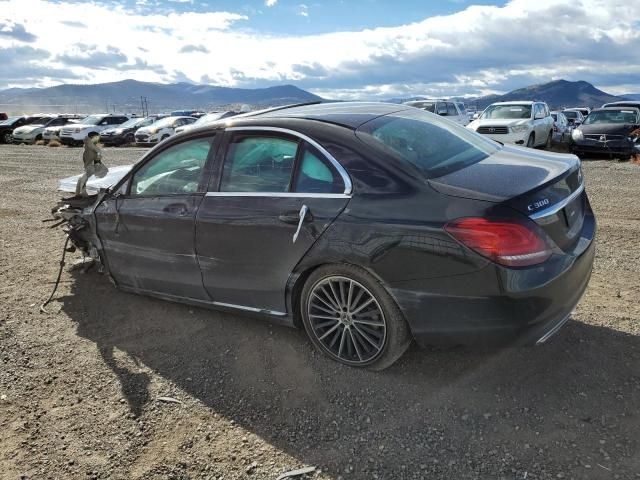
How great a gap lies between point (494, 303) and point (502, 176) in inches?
30.9

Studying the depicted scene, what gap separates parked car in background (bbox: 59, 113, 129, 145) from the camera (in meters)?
25.3

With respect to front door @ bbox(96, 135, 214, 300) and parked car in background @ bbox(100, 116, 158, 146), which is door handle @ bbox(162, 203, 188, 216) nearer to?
front door @ bbox(96, 135, 214, 300)

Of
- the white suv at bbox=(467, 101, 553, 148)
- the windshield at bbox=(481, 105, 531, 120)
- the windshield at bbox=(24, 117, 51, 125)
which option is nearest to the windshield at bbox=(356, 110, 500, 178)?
the white suv at bbox=(467, 101, 553, 148)

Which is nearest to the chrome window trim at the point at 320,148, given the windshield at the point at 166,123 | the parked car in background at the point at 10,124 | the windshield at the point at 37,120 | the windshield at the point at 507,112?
the windshield at the point at 507,112

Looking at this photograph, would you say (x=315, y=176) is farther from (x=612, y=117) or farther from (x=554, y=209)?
(x=612, y=117)

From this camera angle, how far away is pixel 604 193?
28.2ft

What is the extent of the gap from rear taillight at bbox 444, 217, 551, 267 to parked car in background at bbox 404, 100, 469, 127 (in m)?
17.8

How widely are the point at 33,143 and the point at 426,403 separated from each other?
101 feet

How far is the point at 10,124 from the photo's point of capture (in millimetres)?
29938

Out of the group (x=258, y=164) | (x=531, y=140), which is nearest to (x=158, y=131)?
(x=531, y=140)

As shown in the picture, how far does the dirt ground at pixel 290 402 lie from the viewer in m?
2.60

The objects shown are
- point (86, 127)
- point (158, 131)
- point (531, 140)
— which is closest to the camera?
point (531, 140)

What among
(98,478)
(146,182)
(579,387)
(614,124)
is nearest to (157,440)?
(98,478)

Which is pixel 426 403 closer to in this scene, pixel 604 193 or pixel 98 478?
pixel 98 478
